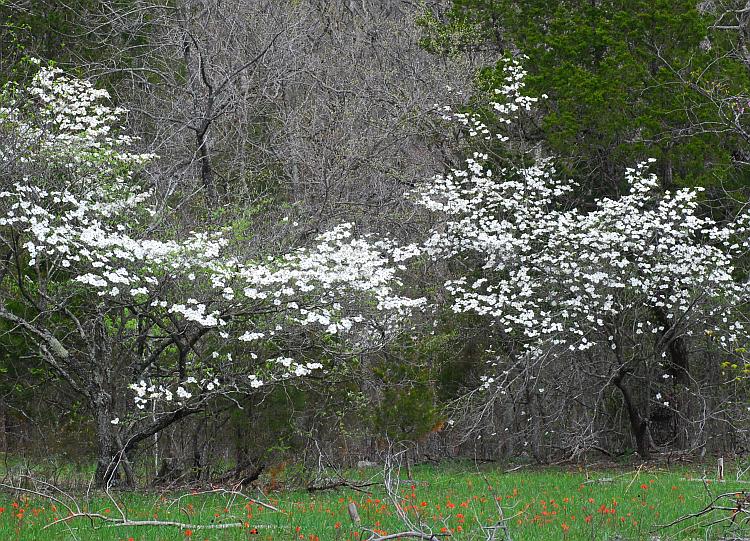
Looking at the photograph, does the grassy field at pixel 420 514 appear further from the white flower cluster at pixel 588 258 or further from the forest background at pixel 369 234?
the white flower cluster at pixel 588 258

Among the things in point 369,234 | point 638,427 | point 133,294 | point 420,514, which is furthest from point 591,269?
point 420,514

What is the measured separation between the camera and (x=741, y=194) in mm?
16125

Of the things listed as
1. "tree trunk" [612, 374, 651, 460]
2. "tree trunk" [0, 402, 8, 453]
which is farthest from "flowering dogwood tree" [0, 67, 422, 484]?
"tree trunk" [612, 374, 651, 460]

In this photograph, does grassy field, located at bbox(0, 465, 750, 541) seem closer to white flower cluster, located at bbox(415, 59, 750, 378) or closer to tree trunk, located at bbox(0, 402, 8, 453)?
tree trunk, located at bbox(0, 402, 8, 453)

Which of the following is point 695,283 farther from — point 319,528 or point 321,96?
point 319,528

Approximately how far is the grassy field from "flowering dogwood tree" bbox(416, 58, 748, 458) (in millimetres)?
4806

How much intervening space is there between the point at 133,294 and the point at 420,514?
4.76 meters

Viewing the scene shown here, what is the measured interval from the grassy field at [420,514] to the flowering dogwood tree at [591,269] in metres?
4.81

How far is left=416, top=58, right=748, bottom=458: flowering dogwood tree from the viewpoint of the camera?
1559 cm

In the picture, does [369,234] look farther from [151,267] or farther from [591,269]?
[151,267]

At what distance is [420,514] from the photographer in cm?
769

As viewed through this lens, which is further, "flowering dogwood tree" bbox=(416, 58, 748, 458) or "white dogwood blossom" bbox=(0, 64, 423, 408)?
"flowering dogwood tree" bbox=(416, 58, 748, 458)

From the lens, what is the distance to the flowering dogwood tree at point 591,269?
15.6 metres

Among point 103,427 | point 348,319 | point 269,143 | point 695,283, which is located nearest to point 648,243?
point 695,283
